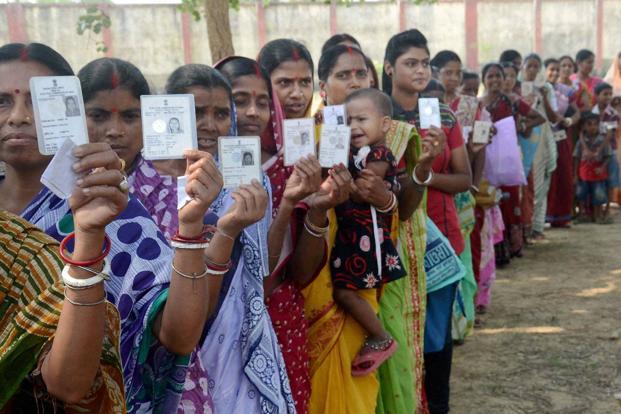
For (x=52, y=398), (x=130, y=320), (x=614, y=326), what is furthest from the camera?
(x=614, y=326)

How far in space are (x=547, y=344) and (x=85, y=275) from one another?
4426 mm

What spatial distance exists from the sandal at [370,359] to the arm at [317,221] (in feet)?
1.72

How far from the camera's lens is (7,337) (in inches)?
51.8

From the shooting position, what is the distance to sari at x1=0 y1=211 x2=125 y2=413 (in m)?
1.32

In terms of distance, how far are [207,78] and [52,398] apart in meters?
1.10

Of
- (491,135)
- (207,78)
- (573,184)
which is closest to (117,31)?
(573,184)

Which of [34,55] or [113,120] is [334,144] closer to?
[113,120]

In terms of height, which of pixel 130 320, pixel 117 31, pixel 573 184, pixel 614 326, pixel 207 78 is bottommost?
pixel 614 326

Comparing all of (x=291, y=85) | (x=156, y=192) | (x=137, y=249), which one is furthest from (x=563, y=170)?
(x=137, y=249)

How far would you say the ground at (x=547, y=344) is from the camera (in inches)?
165

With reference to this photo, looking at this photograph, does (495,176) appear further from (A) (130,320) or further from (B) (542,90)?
(A) (130,320)

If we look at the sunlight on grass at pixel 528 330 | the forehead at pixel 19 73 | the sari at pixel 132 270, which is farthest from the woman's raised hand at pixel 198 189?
the sunlight on grass at pixel 528 330

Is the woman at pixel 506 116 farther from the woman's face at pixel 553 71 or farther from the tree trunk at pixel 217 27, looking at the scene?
the woman's face at pixel 553 71

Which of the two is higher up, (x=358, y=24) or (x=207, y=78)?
(x=358, y=24)
